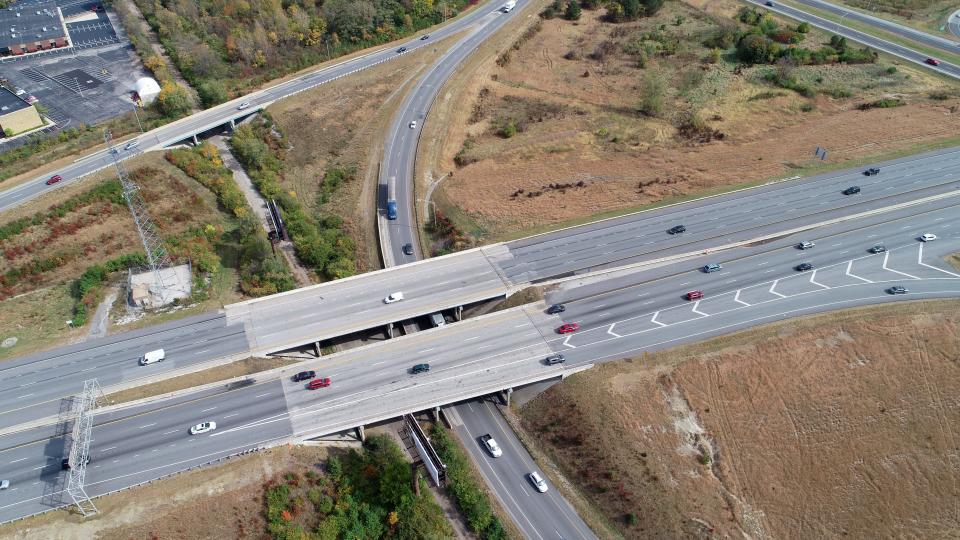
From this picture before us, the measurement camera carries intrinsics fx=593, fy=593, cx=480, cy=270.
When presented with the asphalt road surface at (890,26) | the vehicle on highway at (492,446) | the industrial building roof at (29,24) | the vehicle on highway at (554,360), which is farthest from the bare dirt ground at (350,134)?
the asphalt road surface at (890,26)

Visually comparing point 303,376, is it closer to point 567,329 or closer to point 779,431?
point 567,329

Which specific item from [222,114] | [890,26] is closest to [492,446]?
[222,114]

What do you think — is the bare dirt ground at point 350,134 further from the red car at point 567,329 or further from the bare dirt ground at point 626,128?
the red car at point 567,329

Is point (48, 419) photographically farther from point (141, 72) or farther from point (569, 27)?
point (569, 27)

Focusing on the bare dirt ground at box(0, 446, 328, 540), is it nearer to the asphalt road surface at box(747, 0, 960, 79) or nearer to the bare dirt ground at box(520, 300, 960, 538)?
the bare dirt ground at box(520, 300, 960, 538)

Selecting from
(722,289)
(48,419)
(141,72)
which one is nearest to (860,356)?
(722,289)
